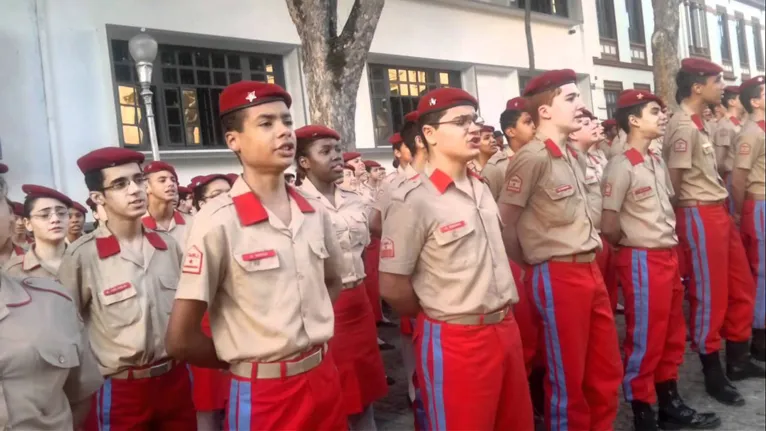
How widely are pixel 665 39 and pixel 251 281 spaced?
1.99m

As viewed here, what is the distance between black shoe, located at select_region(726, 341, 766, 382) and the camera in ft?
12.6

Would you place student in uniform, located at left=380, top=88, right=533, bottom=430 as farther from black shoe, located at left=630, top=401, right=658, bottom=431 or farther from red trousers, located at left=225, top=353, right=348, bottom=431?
black shoe, located at left=630, top=401, right=658, bottom=431

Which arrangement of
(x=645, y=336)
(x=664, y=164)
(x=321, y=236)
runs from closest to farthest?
(x=321, y=236) < (x=645, y=336) < (x=664, y=164)

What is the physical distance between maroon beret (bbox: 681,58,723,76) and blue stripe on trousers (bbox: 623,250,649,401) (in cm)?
101

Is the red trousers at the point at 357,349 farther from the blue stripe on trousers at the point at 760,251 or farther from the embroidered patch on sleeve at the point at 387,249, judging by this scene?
the blue stripe on trousers at the point at 760,251

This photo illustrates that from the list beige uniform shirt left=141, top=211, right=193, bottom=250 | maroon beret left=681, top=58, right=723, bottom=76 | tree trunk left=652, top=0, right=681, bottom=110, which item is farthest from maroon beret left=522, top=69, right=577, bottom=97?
beige uniform shirt left=141, top=211, right=193, bottom=250

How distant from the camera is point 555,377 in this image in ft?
10.5

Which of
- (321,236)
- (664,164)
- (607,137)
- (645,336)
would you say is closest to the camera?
(321,236)

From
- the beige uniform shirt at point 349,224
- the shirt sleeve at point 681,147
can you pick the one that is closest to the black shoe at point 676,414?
the shirt sleeve at point 681,147

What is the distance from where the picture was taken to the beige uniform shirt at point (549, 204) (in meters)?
3.23

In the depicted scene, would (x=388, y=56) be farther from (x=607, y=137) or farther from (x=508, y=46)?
(x=607, y=137)

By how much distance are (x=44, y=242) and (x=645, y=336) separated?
3.58 meters

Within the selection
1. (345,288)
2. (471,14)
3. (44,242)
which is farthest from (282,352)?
(471,14)

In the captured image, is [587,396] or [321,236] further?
[587,396]
